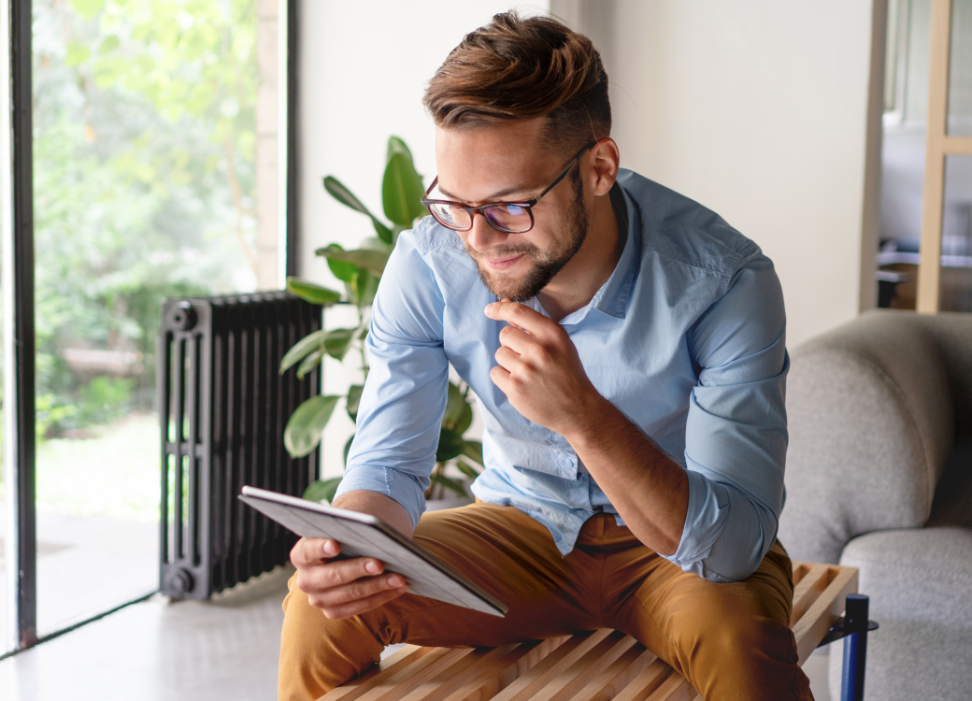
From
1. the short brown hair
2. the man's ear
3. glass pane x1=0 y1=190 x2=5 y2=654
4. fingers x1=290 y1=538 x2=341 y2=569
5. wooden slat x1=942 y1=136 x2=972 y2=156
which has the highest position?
Result: wooden slat x1=942 y1=136 x2=972 y2=156

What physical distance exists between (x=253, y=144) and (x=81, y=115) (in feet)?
1.92

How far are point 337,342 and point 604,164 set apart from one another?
4.13 ft

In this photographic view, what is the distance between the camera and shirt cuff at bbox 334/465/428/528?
49.1 inches

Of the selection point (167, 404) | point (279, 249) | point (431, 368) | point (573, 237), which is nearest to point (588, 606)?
point (431, 368)

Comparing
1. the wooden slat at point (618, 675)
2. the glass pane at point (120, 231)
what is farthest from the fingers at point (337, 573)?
the glass pane at point (120, 231)

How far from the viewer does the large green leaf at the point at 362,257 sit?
223cm

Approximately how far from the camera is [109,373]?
2961 millimetres

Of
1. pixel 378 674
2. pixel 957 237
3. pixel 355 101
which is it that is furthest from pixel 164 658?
pixel 957 237

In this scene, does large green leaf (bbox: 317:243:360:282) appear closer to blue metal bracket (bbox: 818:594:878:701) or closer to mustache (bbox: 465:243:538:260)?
mustache (bbox: 465:243:538:260)

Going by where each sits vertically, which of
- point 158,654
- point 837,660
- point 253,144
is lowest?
point 158,654

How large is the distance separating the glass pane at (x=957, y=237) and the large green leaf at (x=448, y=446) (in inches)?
66.3

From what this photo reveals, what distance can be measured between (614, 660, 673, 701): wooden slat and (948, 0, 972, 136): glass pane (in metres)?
2.31

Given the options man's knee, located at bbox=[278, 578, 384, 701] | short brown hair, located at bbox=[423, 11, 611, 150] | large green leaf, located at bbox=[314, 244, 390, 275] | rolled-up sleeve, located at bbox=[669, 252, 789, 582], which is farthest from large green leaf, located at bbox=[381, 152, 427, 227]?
man's knee, located at bbox=[278, 578, 384, 701]

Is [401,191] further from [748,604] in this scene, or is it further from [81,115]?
[748,604]
